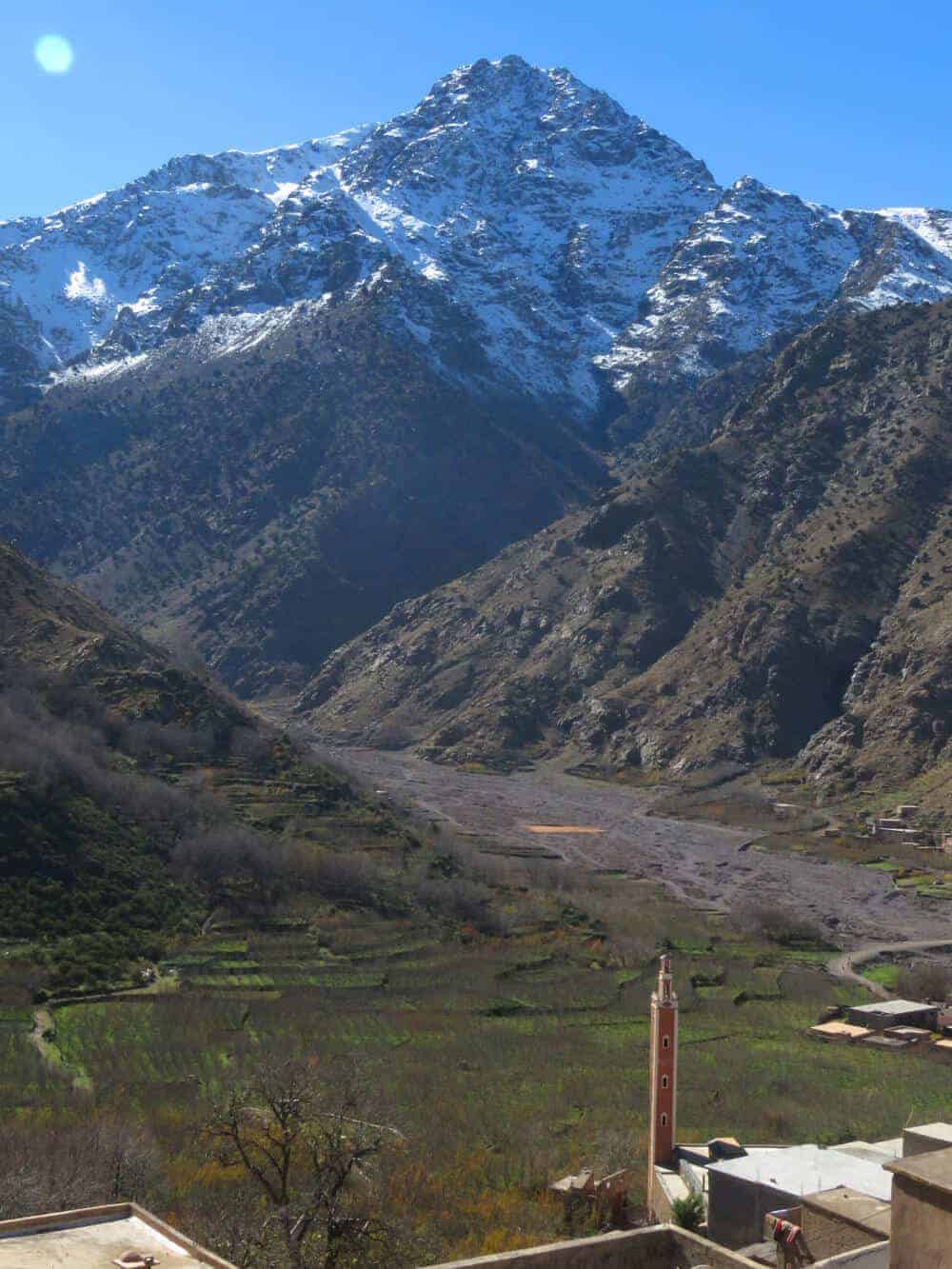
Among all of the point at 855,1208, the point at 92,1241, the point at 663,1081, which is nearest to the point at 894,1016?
the point at 663,1081

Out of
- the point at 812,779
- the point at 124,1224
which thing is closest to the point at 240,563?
the point at 812,779

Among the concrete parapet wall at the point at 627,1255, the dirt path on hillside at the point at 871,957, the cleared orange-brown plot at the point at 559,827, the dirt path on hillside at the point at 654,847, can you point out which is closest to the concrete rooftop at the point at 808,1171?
the concrete parapet wall at the point at 627,1255

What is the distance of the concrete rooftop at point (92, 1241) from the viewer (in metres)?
15.5

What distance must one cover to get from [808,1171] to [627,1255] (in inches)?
689

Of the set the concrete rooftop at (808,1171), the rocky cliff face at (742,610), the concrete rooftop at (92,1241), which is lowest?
the concrete rooftop at (808,1171)

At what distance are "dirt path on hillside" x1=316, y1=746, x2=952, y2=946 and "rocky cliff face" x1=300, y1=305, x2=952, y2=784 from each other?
11.0m

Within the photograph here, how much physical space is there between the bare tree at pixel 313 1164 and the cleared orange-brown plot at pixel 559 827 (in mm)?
71654

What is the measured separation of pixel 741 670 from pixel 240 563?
8788 cm

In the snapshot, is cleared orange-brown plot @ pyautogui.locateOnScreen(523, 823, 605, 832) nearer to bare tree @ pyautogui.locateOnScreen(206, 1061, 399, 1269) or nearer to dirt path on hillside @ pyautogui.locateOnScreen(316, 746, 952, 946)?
dirt path on hillside @ pyautogui.locateOnScreen(316, 746, 952, 946)

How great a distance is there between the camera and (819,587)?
137 meters

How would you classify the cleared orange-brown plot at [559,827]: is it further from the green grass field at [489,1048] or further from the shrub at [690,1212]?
the shrub at [690,1212]

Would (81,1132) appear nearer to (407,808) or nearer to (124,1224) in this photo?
(124,1224)

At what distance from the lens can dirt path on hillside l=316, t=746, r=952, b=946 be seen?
8131 centimetres

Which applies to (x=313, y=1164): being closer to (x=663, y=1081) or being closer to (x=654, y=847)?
(x=663, y=1081)
